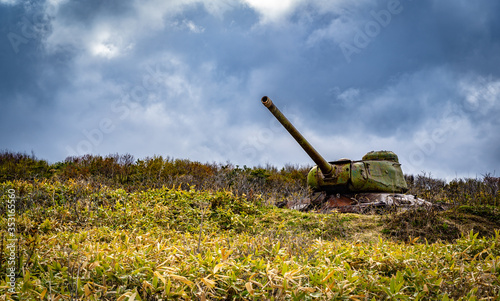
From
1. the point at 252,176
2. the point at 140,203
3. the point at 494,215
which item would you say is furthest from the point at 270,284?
the point at 252,176

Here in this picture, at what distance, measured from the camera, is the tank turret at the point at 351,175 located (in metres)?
8.69

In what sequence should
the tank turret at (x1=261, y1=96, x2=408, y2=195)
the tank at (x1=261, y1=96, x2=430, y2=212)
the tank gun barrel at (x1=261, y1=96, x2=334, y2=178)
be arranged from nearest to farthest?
the tank gun barrel at (x1=261, y1=96, x2=334, y2=178)
the tank at (x1=261, y1=96, x2=430, y2=212)
the tank turret at (x1=261, y1=96, x2=408, y2=195)

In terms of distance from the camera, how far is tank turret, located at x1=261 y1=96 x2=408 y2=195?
28.5ft

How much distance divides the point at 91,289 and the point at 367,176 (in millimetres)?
7530

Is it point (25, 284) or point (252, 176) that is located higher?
point (252, 176)

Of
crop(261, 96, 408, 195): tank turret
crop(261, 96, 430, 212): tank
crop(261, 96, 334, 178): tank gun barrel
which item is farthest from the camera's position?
crop(261, 96, 408, 195): tank turret

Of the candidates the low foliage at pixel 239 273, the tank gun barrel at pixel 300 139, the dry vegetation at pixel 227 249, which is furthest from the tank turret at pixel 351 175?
the low foliage at pixel 239 273

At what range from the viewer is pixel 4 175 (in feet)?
35.7

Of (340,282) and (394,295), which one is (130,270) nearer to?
(340,282)

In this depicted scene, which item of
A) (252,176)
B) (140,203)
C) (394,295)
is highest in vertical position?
(252,176)

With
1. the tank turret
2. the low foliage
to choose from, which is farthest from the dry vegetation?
the tank turret

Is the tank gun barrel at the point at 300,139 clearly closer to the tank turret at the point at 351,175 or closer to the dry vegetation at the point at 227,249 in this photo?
the tank turret at the point at 351,175

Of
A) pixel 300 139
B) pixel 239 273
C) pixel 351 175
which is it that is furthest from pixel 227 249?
pixel 351 175

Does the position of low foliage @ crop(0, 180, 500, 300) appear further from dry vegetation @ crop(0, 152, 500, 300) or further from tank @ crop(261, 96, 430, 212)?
tank @ crop(261, 96, 430, 212)
